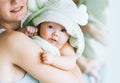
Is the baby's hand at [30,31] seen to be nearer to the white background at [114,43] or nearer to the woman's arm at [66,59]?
the woman's arm at [66,59]

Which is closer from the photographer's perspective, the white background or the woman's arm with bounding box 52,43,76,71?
the woman's arm with bounding box 52,43,76,71

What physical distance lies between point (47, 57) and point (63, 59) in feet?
0.14

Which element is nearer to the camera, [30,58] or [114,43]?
[30,58]

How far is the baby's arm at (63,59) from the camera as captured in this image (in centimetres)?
61

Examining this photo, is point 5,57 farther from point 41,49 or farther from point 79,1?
point 79,1

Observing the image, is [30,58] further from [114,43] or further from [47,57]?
[114,43]

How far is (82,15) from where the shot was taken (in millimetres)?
692

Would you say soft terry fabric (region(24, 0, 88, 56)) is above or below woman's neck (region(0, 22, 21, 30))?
above

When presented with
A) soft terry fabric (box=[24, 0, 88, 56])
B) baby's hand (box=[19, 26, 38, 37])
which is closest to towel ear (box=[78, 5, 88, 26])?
soft terry fabric (box=[24, 0, 88, 56])

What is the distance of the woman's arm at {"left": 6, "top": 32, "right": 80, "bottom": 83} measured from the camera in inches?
23.6

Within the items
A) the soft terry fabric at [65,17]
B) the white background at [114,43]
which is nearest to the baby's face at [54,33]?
the soft terry fabric at [65,17]

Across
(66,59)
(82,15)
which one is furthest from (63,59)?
(82,15)

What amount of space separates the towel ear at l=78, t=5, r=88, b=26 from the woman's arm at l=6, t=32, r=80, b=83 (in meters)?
0.12

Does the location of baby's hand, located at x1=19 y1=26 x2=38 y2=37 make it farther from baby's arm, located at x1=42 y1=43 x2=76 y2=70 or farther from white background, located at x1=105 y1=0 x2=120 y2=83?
white background, located at x1=105 y1=0 x2=120 y2=83
